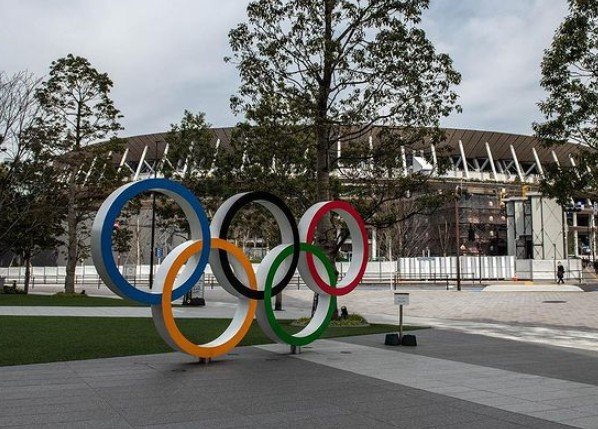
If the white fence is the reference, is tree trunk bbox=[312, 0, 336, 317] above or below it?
above

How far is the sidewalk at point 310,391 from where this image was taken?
235 inches

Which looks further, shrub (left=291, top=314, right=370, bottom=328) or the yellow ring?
shrub (left=291, top=314, right=370, bottom=328)

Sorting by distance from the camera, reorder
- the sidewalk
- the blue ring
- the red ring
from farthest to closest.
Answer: the red ring, the blue ring, the sidewalk

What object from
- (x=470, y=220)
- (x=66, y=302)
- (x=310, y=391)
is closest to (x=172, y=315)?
(x=310, y=391)

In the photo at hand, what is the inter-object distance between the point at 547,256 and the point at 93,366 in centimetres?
4901

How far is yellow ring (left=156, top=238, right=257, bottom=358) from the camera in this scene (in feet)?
30.3

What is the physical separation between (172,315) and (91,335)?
4.90 meters

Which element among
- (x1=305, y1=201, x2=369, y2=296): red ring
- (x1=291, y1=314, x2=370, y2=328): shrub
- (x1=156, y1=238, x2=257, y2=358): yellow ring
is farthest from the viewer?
(x1=291, y1=314, x2=370, y2=328): shrub

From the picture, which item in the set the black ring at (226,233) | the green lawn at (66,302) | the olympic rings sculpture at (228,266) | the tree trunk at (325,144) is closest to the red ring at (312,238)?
the olympic rings sculpture at (228,266)

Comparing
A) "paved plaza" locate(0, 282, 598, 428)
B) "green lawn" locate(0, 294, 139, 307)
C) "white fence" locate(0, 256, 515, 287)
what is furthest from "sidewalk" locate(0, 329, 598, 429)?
"white fence" locate(0, 256, 515, 287)

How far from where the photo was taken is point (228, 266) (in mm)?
10141

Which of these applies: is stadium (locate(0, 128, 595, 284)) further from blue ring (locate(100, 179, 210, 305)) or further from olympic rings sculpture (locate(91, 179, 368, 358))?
blue ring (locate(100, 179, 210, 305))

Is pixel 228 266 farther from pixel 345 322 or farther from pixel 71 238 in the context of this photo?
pixel 71 238

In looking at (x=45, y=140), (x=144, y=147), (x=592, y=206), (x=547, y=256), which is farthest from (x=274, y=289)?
(x=592, y=206)
